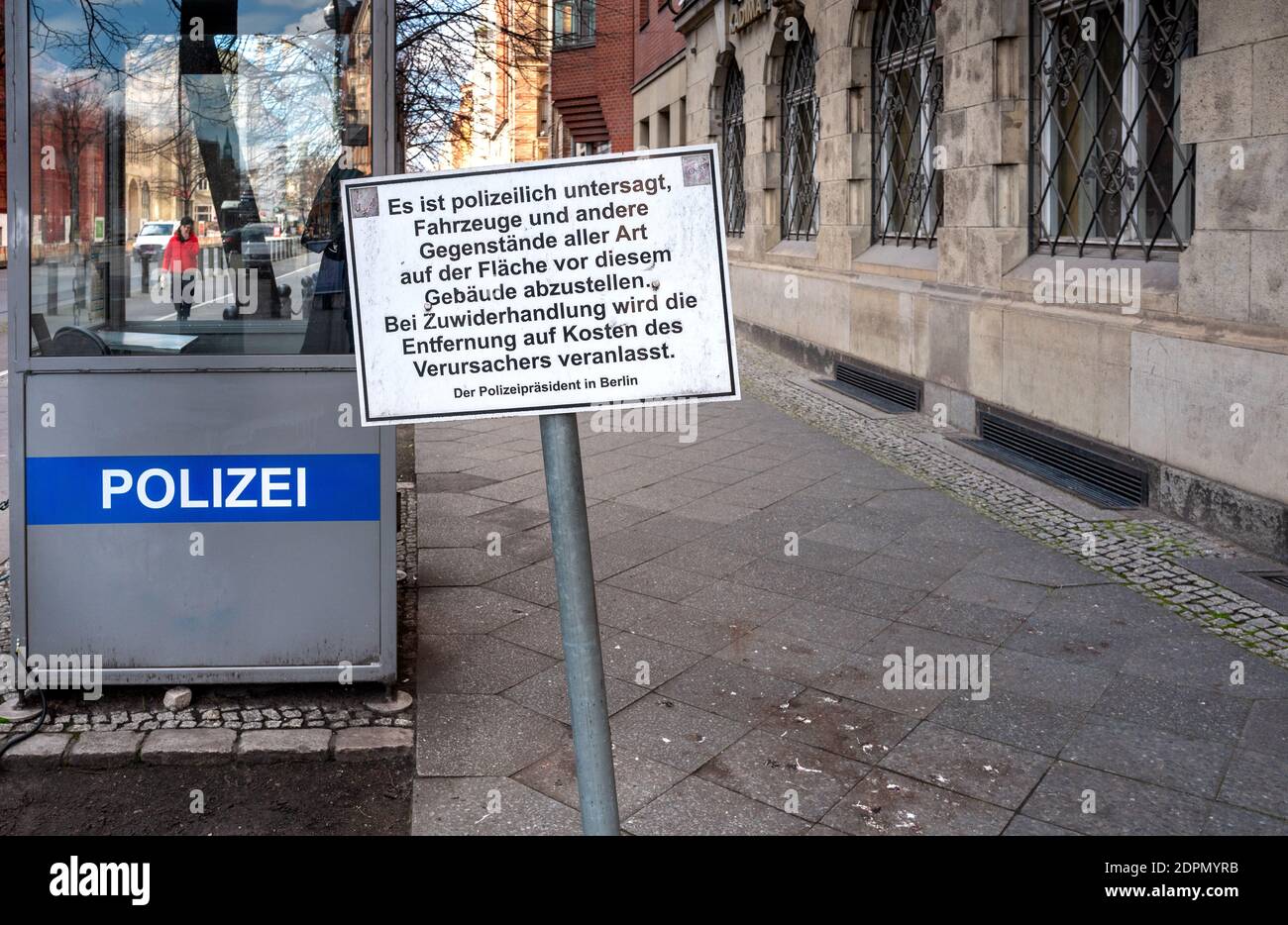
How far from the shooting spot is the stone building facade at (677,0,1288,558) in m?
6.96

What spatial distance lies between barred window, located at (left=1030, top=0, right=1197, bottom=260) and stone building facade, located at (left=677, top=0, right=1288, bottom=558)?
0.06 ft

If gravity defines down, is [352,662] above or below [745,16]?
below

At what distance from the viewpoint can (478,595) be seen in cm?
629

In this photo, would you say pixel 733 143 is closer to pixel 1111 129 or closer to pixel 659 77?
pixel 659 77

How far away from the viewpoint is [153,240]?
4867 millimetres

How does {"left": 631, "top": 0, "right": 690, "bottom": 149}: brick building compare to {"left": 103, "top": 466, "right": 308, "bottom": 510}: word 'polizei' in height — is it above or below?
above

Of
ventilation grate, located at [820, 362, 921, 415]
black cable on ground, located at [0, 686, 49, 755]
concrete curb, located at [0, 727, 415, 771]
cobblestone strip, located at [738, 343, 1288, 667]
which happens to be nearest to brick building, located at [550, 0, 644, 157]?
ventilation grate, located at [820, 362, 921, 415]

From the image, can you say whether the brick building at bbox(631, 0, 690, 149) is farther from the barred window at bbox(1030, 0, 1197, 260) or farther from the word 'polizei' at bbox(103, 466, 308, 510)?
the word 'polizei' at bbox(103, 466, 308, 510)

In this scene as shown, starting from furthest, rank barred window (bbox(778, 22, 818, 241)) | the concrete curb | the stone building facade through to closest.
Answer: barred window (bbox(778, 22, 818, 241))
the stone building facade
the concrete curb

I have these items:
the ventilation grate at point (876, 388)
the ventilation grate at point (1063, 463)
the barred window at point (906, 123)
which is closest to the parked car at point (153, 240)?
the ventilation grate at point (1063, 463)

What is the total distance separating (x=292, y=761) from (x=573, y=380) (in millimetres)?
2507

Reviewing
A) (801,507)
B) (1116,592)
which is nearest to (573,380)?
(1116,592)

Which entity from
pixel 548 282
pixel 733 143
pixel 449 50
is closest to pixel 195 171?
pixel 548 282

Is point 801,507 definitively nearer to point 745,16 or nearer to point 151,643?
point 151,643
